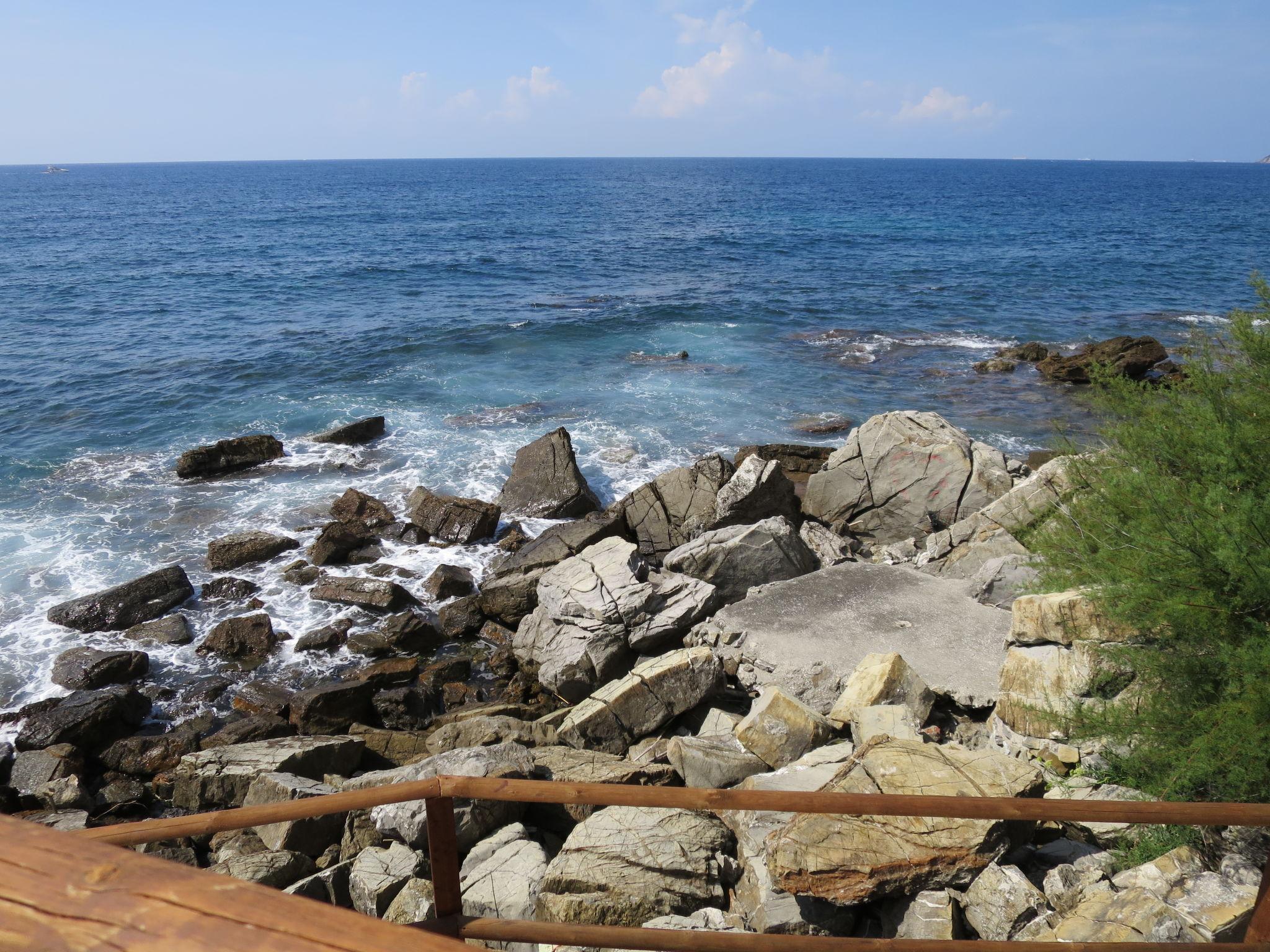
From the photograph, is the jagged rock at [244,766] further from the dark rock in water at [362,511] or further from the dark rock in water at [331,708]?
the dark rock in water at [362,511]

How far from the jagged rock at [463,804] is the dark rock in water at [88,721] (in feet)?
15.5

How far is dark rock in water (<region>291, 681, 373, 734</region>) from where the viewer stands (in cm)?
1122

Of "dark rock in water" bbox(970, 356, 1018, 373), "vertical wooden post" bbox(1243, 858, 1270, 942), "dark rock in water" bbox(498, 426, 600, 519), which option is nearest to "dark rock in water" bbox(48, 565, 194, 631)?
"dark rock in water" bbox(498, 426, 600, 519)

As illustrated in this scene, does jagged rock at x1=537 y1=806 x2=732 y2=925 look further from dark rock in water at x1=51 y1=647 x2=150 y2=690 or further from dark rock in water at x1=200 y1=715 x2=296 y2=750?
dark rock in water at x1=51 y1=647 x2=150 y2=690

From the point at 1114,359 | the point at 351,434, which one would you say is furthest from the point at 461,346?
the point at 1114,359

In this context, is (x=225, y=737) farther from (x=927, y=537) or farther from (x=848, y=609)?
(x=927, y=537)

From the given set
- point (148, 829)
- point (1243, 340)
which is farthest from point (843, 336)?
point (148, 829)

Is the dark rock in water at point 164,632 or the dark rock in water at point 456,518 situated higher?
the dark rock in water at point 456,518

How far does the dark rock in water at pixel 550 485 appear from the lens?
16.8 meters

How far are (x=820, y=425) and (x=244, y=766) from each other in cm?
1535

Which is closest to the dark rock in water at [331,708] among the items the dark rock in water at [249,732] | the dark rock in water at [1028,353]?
the dark rock in water at [249,732]

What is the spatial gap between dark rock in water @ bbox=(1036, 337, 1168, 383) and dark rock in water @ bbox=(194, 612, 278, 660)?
22395mm

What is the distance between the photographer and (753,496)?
1475 cm

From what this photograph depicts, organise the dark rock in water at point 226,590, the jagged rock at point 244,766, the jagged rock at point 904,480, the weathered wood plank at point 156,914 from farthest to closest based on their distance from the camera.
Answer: the jagged rock at point 904,480
the dark rock in water at point 226,590
the jagged rock at point 244,766
the weathered wood plank at point 156,914
